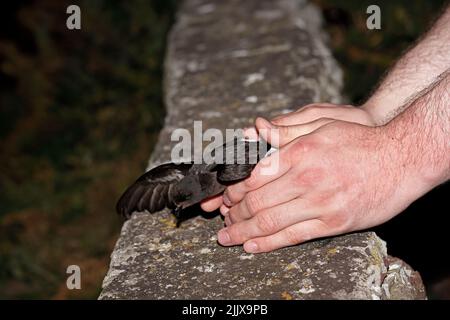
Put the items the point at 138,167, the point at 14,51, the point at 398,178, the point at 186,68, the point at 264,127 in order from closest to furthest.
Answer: the point at 398,178
the point at 264,127
the point at 186,68
the point at 138,167
the point at 14,51

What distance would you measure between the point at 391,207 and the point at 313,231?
229 millimetres

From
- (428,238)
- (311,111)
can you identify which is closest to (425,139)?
(311,111)

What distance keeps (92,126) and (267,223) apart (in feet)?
11.9

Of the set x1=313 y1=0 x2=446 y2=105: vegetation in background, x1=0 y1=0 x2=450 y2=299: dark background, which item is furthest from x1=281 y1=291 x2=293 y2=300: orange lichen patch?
x1=313 y1=0 x2=446 y2=105: vegetation in background

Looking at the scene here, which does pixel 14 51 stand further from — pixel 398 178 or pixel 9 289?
pixel 398 178

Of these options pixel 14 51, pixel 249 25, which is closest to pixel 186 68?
pixel 249 25

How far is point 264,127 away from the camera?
1801mm

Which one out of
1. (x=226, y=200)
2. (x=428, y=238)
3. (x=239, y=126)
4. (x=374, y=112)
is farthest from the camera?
(x=428, y=238)

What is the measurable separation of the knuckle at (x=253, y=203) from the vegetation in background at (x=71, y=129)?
61.3 inches

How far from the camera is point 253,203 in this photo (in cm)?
173

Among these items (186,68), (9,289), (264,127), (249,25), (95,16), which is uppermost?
(95,16)

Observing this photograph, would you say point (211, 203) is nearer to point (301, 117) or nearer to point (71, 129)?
point (301, 117)

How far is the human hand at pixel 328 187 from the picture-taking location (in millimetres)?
1632

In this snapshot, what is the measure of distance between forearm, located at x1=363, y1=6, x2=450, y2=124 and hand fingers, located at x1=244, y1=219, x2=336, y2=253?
565 mm
